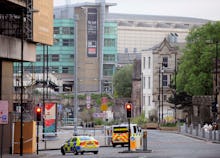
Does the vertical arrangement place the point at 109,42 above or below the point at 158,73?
above

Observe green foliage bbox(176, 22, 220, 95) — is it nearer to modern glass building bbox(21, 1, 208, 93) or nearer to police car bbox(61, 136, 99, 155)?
modern glass building bbox(21, 1, 208, 93)

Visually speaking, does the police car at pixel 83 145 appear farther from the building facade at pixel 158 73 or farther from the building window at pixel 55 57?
the building window at pixel 55 57

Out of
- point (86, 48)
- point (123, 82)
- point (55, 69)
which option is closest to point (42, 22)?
point (86, 48)

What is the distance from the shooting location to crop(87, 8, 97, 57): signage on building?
154m

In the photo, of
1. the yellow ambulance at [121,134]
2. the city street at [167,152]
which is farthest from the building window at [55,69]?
the city street at [167,152]

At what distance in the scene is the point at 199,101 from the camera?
10344 centimetres

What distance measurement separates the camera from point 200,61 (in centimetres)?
10938

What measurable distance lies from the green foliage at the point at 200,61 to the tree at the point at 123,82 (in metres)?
43.4

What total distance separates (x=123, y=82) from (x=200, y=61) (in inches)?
1922

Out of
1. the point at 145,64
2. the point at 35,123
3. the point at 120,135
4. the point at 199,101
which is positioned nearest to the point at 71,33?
the point at 145,64

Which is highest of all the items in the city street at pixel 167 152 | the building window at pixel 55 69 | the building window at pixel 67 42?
the building window at pixel 67 42

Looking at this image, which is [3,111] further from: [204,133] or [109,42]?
[109,42]

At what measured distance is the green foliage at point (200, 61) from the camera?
354 ft

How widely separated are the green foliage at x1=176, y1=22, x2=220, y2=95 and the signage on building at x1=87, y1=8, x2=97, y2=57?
42.1 m
